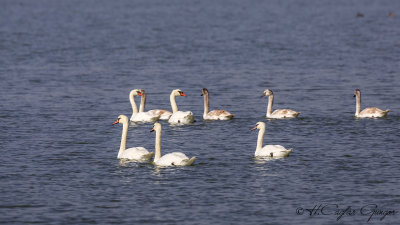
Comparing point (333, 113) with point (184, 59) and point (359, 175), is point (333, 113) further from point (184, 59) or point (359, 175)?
point (184, 59)

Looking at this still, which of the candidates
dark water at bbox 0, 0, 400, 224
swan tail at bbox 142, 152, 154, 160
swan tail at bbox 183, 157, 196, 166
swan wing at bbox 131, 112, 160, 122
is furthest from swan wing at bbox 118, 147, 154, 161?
swan wing at bbox 131, 112, 160, 122

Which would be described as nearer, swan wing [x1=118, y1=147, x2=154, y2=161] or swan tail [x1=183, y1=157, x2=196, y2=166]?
swan tail [x1=183, y1=157, x2=196, y2=166]

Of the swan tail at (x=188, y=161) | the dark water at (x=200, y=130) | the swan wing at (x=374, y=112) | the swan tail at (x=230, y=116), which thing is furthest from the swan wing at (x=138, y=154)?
the swan wing at (x=374, y=112)

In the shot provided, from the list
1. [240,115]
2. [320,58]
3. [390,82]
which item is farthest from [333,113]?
[320,58]

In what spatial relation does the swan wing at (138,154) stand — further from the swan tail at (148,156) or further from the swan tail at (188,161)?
the swan tail at (188,161)

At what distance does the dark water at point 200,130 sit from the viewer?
20.4 m

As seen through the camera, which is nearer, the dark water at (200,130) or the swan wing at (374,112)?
the dark water at (200,130)

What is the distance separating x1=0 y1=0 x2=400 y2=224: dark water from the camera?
2042 cm

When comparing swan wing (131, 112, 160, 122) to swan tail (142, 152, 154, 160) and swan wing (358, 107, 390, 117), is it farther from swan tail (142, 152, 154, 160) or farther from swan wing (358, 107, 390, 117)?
swan wing (358, 107, 390, 117)

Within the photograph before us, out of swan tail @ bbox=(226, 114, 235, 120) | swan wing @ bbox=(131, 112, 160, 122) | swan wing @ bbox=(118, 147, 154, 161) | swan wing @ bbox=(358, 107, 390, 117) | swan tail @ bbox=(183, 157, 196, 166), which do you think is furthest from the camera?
swan wing @ bbox=(131, 112, 160, 122)

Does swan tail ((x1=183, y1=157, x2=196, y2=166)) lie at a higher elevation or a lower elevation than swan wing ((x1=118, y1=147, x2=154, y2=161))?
lower

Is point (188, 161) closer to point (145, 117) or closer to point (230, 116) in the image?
point (230, 116)

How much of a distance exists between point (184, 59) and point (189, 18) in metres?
47.2

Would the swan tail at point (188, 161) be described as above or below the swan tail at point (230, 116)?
below
